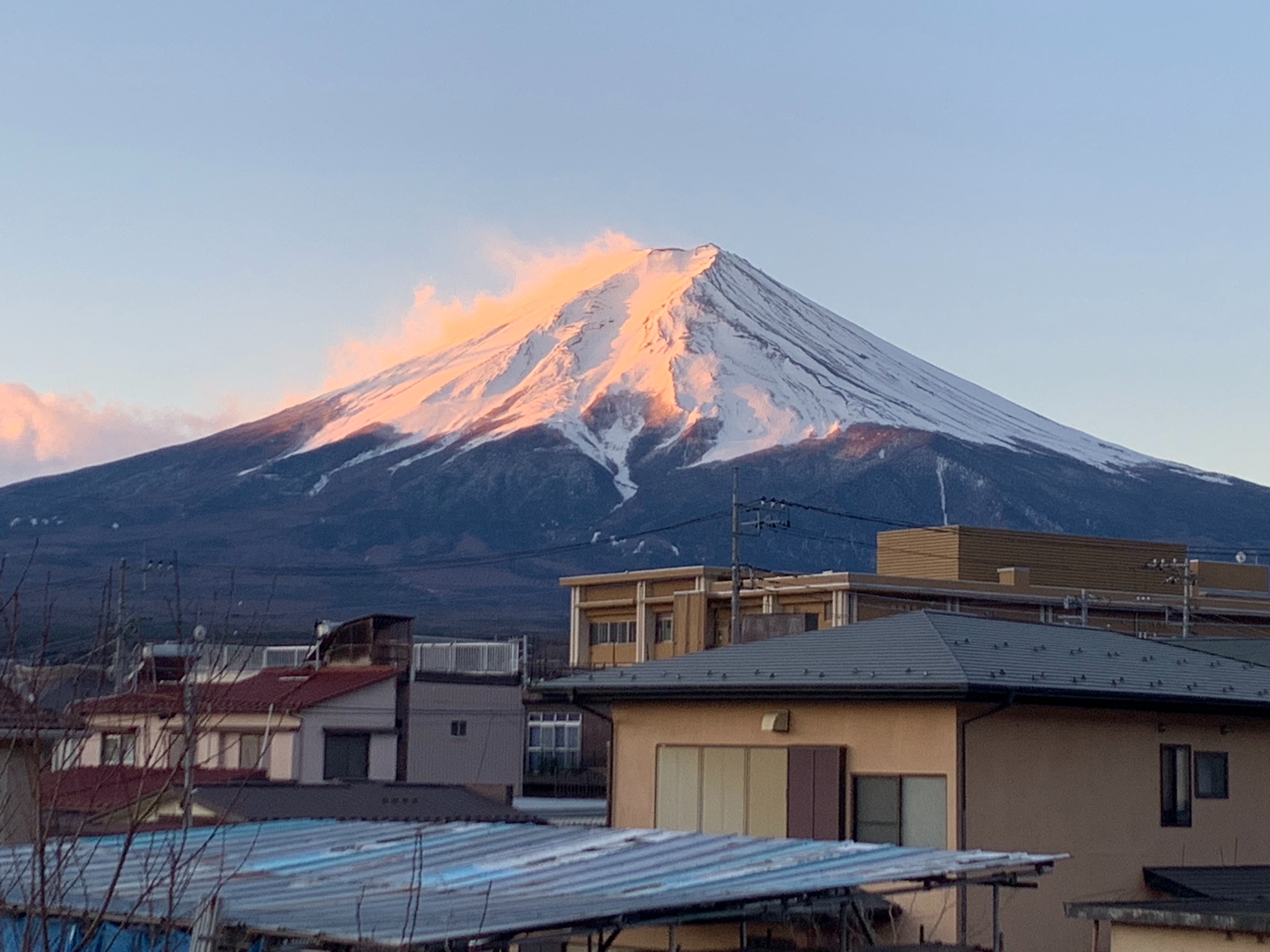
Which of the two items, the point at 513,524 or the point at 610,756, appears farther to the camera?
the point at 513,524

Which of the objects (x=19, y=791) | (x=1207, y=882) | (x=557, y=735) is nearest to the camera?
(x=19, y=791)

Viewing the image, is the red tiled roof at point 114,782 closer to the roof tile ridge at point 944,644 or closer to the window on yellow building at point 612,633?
the roof tile ridge at point 944,644

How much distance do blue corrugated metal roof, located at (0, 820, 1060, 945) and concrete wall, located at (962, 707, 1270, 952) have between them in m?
4.53

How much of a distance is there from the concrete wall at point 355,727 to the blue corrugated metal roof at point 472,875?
21.6 metres

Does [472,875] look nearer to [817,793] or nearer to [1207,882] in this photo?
[817,793]

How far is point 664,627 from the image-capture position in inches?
2682

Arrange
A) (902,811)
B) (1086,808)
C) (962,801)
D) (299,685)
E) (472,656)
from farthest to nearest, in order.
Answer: (472,656)
(299,685)
(1086,808)
(902,811)
(962,801)

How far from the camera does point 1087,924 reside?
16.7 meters

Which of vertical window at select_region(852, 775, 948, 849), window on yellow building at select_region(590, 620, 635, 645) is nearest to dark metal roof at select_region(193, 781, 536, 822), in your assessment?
vertical window at select_region(852, 775, 948, 849)

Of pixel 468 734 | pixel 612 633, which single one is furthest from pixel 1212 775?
pixel 612 633

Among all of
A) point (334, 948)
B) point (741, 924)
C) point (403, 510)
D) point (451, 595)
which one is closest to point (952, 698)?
point (741, 924)

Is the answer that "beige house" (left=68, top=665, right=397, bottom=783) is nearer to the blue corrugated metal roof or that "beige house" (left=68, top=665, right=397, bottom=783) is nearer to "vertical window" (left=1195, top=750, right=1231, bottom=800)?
"vertical window" (left=1195, top=750, right=1231, bottom=800)

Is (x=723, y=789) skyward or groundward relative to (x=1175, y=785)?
groundward

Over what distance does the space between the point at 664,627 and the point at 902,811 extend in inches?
2027
